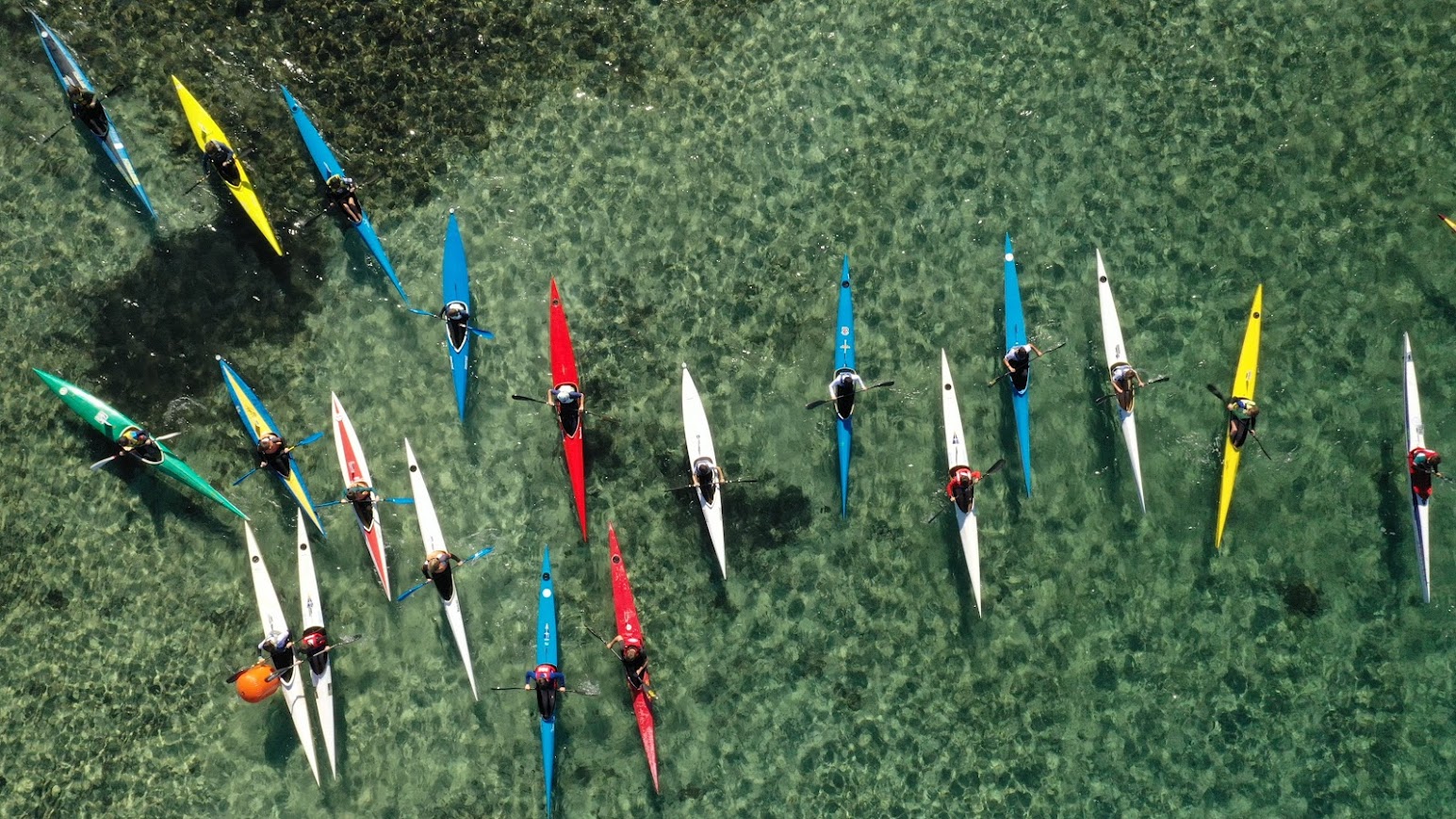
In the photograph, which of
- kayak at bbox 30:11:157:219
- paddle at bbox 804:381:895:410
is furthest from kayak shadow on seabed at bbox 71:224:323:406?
paddle at bbox 804:381:895:410

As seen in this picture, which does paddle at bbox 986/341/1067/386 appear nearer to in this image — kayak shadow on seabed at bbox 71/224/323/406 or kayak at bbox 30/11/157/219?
kayak shadow on seabed at bbox 71/224/323/406

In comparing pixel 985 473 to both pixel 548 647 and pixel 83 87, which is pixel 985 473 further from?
pixel 83 87

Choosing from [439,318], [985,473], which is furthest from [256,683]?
[985,473]

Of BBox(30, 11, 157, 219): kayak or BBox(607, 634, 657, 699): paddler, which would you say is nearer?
BBox(607, 634, 657, 699): paddler

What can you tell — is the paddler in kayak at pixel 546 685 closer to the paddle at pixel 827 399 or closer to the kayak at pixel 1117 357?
the paddle at pixel 827 399

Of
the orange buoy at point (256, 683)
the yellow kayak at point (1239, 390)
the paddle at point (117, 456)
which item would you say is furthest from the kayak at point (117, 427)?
the yellow kayak at point (1239, 390)

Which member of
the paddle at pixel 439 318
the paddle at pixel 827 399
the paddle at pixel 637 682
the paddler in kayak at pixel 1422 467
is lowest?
the paddle at pixel 637 682
